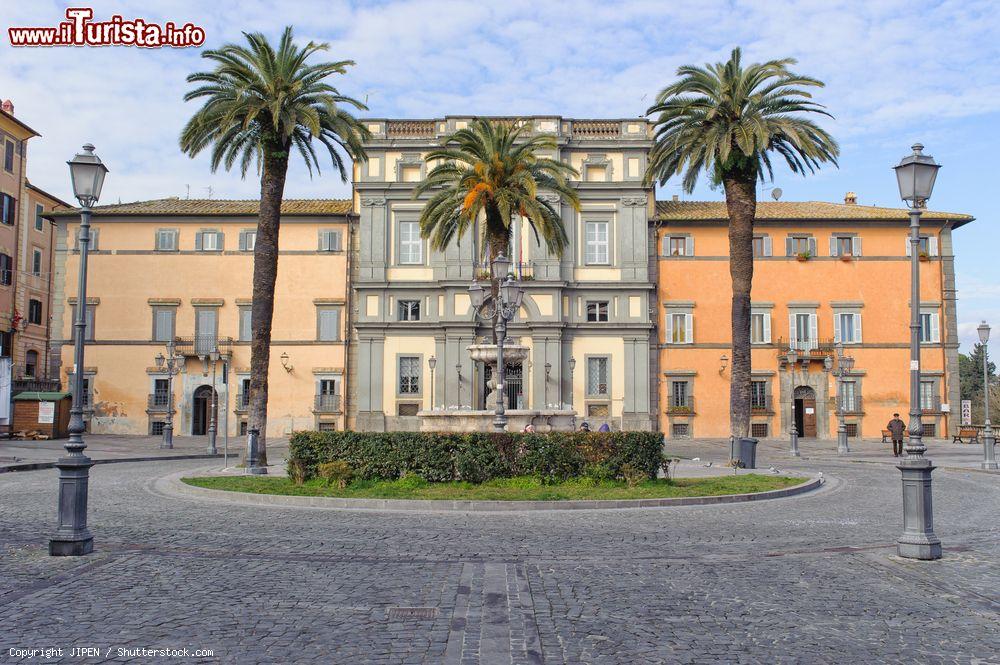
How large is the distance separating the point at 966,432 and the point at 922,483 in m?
35.9

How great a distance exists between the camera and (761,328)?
150 feet

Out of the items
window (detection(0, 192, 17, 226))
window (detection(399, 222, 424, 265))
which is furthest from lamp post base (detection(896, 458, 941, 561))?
window (detection(0, 192, 17, 226))

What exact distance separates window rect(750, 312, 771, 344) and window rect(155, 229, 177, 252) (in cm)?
3100

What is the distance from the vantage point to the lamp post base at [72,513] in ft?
32.7

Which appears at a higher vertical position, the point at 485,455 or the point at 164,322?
the point at 164,322

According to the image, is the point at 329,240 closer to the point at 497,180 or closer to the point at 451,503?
the point at 497,180

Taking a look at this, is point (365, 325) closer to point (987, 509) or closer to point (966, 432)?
point (966, 432)

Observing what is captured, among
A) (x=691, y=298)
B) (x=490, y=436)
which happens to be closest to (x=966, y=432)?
(x=691, y=298)

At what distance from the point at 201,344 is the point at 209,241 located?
5530 millimetres

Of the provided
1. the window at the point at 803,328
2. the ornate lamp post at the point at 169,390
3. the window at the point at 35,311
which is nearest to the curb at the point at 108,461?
the ornate lamp post at the point at 169,390

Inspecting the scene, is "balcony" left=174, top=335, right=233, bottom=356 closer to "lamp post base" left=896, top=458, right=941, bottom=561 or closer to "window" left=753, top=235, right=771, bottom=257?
"window" left=753, top=235, right=771, bottom=257

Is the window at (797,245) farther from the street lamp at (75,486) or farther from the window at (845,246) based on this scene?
the street lamp at (75,486)

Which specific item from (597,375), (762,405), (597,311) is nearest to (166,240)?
(597,311)

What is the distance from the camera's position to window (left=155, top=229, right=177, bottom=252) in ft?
152
